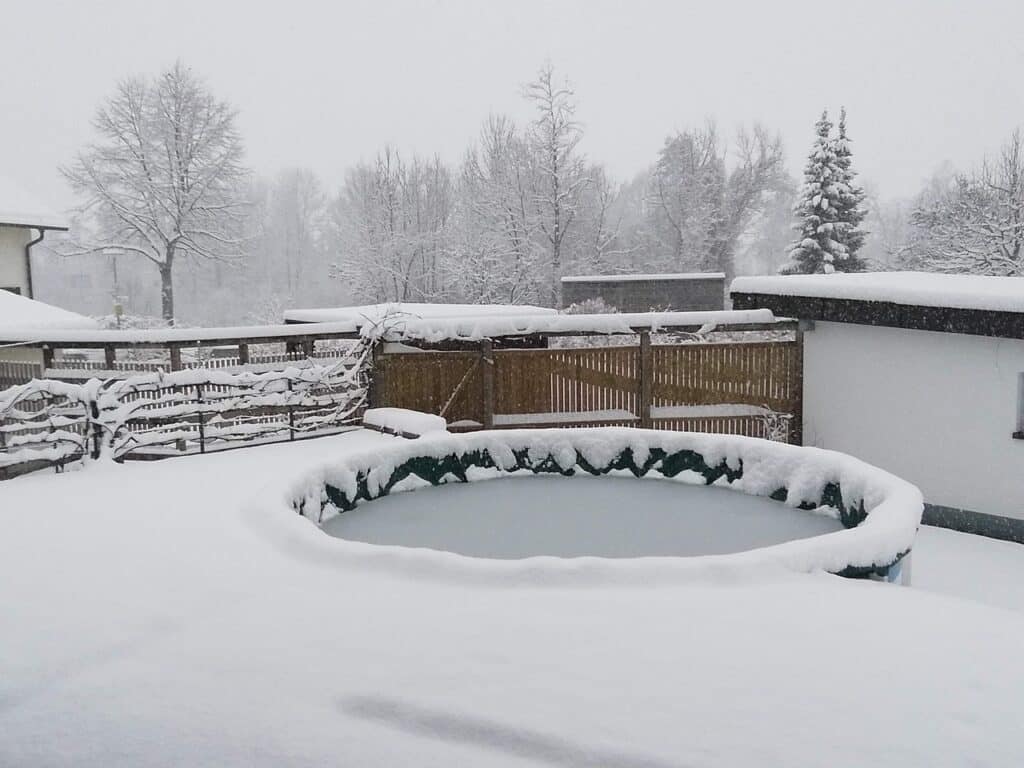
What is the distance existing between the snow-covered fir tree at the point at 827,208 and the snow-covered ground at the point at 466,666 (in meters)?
23.6

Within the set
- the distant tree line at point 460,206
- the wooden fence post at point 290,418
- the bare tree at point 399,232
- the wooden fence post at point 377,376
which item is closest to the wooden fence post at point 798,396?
the wooden fence post at point 377,376

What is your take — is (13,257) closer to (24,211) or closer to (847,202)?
(24,211)

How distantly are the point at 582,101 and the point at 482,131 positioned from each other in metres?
4.07

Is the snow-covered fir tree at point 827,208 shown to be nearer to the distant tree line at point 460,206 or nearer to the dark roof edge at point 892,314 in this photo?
the distant tree line at point 460,206

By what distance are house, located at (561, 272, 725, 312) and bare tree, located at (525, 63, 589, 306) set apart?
5.63 metres

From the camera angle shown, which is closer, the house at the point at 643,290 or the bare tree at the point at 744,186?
A: the house at the point at 643,290

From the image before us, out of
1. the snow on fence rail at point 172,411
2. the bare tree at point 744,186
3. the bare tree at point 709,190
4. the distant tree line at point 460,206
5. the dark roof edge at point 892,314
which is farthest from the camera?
the bare tree at point 744,186

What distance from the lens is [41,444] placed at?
8789mm

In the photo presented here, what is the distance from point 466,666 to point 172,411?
620cm

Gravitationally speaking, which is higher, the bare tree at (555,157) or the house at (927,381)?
the bare tree at (555,157)

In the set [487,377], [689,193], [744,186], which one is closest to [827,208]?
[689,193]

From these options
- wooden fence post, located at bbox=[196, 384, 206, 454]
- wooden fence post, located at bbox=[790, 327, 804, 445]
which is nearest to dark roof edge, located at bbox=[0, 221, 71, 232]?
wooden fence post, located at bbox=[196, 384, 206, 454]

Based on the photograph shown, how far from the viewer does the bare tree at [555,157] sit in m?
30.0

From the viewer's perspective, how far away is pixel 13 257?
754 inches
